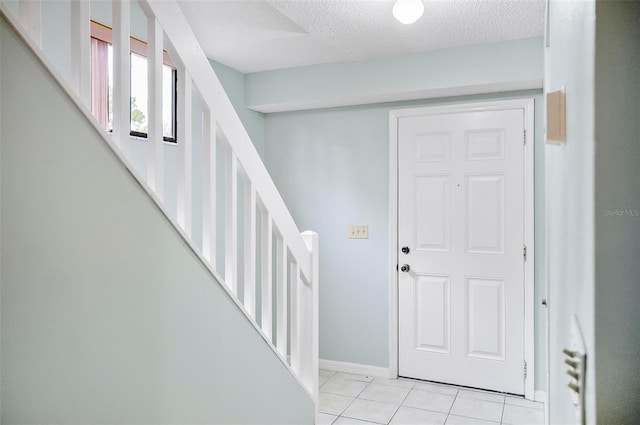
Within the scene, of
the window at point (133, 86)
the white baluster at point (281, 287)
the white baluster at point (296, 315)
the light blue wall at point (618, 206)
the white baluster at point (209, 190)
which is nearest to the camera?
the light blue wall at point (618, 206)

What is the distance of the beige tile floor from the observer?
2883 mm

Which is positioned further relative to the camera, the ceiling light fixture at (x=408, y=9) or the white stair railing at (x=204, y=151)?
the ceiling light fixture at (x=408, y=9)

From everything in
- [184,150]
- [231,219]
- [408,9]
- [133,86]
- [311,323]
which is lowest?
[311,323]

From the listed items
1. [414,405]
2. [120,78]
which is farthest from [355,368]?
[120,78]

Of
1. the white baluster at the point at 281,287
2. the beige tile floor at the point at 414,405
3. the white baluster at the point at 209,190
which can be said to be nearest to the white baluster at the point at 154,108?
the white baluster at the point at 209,190

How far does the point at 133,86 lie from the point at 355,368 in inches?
103

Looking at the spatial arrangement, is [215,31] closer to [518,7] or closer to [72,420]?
[518,7]

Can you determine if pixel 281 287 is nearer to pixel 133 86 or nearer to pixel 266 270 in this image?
pixel 266 270

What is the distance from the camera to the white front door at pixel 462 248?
321 centimetres

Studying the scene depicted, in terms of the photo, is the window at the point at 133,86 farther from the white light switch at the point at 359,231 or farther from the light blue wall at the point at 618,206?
the light blue wall at the point at 618,206

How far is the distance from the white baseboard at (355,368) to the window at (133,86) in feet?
7.10

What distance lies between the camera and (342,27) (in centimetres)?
267

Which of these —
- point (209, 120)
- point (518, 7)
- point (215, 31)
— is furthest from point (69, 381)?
point (518, 7)

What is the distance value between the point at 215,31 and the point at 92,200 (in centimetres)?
203
